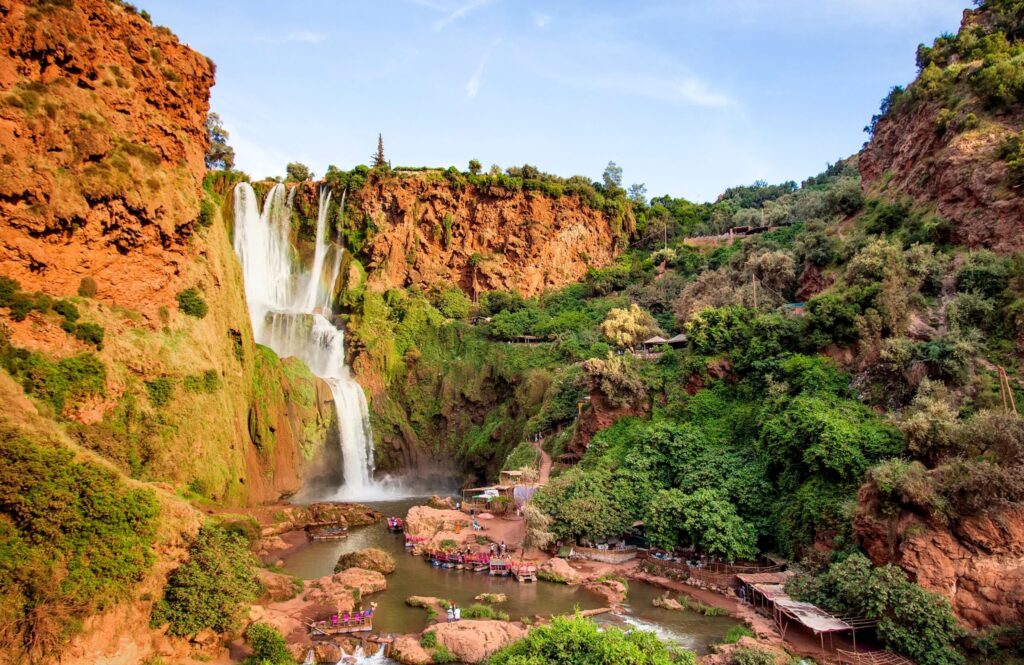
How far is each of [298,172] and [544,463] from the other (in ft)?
143

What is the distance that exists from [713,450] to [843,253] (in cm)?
1571

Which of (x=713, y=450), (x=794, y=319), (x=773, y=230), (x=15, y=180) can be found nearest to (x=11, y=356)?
(x=15, y=180)

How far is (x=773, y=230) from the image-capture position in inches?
2202

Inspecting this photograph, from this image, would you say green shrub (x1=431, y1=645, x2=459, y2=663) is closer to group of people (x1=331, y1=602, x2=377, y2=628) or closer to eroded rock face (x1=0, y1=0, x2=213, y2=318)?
group of people (x1=331, y1=602, x2=377, y2=628)

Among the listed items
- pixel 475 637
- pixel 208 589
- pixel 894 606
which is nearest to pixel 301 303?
pixel 208 589

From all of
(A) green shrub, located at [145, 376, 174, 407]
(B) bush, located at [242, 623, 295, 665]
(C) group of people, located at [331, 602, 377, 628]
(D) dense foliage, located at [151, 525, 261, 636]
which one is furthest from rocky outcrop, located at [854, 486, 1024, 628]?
(A) green shrub, located at [145, 376, 174, 407]

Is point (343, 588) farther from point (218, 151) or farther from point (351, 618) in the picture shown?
point (218, 151)

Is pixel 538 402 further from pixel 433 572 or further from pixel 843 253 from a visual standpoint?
pixel 843 253

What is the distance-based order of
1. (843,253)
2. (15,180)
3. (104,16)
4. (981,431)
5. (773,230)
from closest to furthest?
(981,431) → (15,180) → (104,16) → (843,253) → (773,230)

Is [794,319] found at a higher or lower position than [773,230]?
lower

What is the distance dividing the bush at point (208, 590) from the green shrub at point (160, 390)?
33.2ft

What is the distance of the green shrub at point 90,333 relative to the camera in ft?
81.8

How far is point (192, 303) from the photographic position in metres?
31.6

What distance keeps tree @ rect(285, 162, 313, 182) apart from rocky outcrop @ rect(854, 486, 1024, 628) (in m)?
60.2
